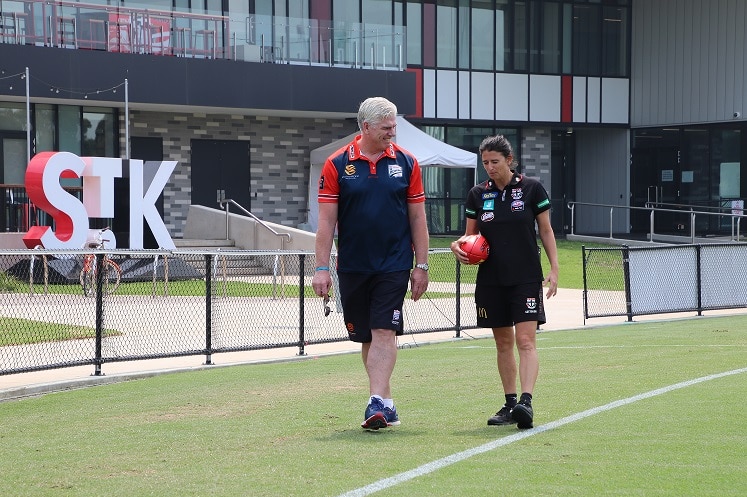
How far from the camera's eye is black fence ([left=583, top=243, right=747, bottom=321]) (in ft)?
62.0

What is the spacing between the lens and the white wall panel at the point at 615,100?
41594 millimetres

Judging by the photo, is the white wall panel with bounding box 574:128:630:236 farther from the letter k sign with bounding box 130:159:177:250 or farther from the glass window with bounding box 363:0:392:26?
the letter k sign with bounding box 130:159:177:250

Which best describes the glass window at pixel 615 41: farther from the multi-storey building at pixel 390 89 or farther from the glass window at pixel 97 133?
the glass window at pixel 97 133

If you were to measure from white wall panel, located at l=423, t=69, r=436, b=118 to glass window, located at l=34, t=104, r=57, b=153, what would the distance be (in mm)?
12289

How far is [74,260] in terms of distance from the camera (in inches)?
492

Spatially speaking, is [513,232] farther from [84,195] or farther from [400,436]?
[84,195]

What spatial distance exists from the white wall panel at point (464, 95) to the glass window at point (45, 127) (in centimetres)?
1368

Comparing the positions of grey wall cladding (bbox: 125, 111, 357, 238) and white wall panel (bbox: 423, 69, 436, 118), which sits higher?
white wall panel (bbox: 423, 69, 436, 118)

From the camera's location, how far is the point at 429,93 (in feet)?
126

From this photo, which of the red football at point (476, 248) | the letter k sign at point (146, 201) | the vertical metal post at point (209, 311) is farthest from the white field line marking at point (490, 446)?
the letter k sign at point (146, 201)

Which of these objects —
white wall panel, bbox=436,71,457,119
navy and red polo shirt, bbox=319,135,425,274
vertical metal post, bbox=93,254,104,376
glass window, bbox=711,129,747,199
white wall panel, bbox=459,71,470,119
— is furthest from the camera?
white wall panel, bbox=459,71,470,119

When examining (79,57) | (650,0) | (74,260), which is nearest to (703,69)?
(650,0)

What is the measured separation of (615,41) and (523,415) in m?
36.3

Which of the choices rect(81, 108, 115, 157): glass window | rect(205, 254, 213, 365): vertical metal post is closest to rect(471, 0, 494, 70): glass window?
rect(81, 108, 115, 157): glass window
